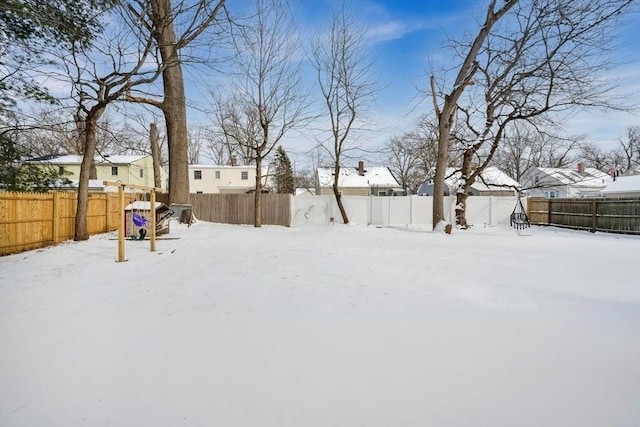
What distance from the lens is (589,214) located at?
13.8 metres

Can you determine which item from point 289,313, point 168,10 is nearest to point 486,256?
point 289,313

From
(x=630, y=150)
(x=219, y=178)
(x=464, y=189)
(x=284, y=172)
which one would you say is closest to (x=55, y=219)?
(x=464, y=189)

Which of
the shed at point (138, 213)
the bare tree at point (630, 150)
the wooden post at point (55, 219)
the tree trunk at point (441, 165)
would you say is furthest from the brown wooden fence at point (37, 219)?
the bare tree at point (630, 150)

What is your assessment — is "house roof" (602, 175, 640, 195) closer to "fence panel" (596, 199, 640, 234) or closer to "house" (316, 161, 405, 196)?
"fence panel" (596, 199, 640, 234)

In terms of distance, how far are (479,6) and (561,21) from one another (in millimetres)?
2755

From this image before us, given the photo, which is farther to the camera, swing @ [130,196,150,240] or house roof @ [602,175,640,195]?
house roof @ [602,175,640,195]

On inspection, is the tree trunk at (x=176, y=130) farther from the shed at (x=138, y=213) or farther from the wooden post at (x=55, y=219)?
the wooden post at (x=55, y=219)

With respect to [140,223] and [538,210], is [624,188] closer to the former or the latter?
[538,210]

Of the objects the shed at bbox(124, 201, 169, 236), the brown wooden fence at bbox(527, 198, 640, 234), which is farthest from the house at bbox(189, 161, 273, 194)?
the shed at bbox(124, 201, 169, 236)

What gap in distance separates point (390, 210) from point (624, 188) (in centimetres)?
1616

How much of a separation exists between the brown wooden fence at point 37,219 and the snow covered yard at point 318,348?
2210 mm

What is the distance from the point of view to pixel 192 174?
32219 mm

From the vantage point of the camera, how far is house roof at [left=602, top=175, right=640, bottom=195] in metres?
20.3

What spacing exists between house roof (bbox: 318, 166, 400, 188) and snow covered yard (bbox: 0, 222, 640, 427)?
973 inches
